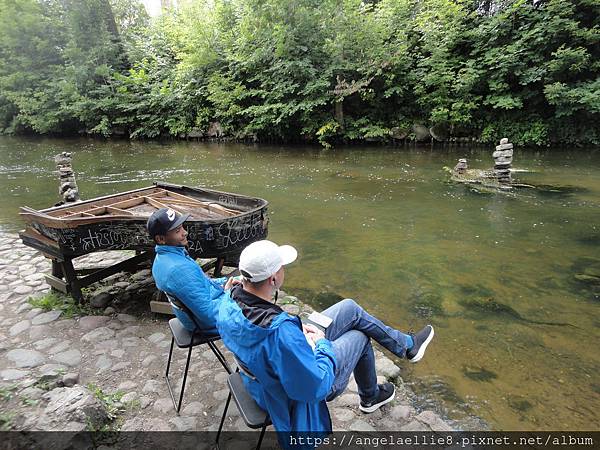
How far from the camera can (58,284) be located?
4.74 meters

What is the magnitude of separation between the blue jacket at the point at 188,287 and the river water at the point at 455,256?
1971 millimetres

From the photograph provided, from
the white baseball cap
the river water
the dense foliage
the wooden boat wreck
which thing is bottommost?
the river water

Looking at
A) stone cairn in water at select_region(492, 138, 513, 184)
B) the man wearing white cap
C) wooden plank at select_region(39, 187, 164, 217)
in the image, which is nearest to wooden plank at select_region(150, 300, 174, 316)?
wooden plank at select_region(39, 187, 164, 217)

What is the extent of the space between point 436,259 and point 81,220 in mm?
5239

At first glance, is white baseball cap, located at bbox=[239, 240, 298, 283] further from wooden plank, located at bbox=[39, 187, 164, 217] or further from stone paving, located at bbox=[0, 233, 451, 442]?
wooden plank, located at bbox=[39, 187, 164, 217]

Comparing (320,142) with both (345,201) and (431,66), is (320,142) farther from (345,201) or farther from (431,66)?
(345,201)

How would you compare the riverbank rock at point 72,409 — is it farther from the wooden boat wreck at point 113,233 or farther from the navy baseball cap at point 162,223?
the wooden boat wreck at point 113,233

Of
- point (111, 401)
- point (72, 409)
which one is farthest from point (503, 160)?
point (72, 409)

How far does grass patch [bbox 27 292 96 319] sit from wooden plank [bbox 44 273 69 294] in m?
0.10

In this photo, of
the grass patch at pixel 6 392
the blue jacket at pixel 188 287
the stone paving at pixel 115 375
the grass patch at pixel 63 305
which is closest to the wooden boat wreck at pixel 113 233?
the grass patch at pixel 63 305

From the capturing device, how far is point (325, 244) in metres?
7.35

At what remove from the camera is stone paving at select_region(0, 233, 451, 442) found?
2.58 meters

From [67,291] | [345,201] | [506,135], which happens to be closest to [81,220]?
[67,291]

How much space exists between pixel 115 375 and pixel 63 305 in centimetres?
167
